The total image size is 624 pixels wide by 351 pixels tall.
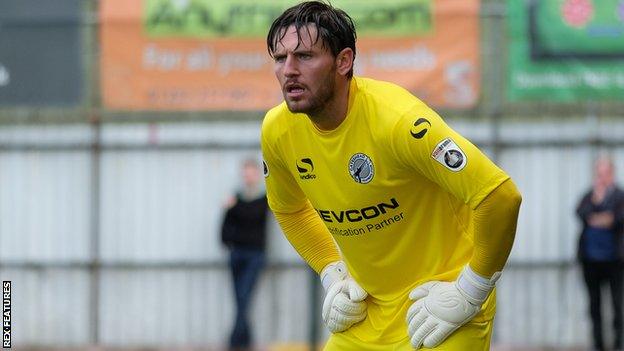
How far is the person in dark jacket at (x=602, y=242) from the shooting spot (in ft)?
41.4

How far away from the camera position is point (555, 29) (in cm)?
1333

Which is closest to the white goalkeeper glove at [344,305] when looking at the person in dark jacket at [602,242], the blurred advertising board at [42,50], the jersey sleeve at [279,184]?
the jersey sleeve at [279,184]

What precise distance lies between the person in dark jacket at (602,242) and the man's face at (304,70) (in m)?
7.48

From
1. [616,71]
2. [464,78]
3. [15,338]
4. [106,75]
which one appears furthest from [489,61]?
[15,338]

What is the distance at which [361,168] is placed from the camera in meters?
5.64

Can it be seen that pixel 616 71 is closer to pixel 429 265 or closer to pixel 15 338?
pixel 15 338

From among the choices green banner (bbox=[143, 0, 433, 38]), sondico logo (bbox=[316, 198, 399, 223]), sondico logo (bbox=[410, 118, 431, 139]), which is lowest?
sondico logo (bbox=[316, 198, 399, 223])

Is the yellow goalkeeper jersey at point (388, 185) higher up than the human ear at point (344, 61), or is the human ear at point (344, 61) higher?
the human ear at point (344, 61)

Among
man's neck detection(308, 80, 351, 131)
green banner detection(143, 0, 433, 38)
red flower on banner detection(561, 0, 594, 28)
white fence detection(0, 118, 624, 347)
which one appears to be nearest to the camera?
man's neck detection(308, 80, 351, 131)

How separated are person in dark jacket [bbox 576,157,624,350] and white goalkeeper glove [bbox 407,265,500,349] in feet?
23.7

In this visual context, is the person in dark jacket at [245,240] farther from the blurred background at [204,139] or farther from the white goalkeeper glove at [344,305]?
the white goalkeeper glove at [344,305]

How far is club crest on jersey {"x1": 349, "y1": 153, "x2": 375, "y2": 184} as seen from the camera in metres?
5.62

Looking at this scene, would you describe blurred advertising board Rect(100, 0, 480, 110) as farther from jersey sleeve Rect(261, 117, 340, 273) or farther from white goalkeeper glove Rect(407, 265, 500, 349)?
white goalkeeper glove Rect(407, 265, 500, 349)

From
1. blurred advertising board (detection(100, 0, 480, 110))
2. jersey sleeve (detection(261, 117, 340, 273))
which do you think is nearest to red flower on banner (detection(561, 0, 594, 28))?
blurred advertising board (detection(100, 0, 480, 110))
